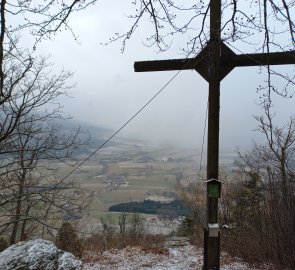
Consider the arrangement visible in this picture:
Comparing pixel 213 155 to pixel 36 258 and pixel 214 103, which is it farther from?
pixel 36 258

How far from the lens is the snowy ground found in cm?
844

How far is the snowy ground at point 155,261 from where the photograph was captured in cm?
844

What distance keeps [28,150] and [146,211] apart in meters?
27.3

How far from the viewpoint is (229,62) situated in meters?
5.39

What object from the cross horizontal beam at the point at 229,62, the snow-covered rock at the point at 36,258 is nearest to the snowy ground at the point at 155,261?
the snow-covered rock at the point at 36,258

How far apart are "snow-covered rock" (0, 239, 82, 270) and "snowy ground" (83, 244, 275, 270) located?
2.54 metres

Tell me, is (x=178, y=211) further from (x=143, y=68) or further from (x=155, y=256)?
(x=143, y=68)

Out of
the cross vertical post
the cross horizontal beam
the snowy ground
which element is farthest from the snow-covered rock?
the cross horizontal beam

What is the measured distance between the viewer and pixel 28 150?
10.8 meters

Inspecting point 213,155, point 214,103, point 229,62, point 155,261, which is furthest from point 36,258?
point 229,62

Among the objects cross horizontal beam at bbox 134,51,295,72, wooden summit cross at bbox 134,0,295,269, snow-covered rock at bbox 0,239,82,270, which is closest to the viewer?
cross horizontal beam at bbox 134,51,295,72

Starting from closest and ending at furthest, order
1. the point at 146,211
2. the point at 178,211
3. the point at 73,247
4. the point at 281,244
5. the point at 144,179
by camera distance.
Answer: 1. the point at 281,244
2. the point at 73,247
3. the point at 178,211
4. the point at 146,211
5. the point at 144,179

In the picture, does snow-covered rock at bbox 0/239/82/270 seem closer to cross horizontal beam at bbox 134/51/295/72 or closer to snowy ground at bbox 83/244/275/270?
snowy ground at bbox 83/244/275/270

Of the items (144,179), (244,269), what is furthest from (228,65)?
(144,179)
